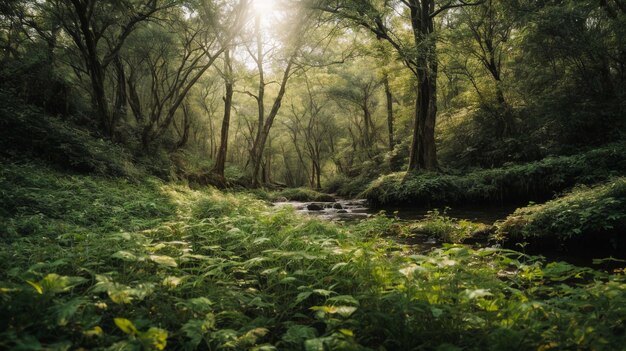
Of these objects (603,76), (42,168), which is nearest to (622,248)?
(603,76)

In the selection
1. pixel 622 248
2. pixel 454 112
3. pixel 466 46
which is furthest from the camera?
pixel 454 112

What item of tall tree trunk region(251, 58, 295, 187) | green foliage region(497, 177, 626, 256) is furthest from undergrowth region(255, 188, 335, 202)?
green foliage region(497, 177, 626, 256)

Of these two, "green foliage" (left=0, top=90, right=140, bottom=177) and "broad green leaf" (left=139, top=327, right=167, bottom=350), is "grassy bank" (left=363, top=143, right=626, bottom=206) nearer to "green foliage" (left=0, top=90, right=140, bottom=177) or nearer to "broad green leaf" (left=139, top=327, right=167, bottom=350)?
"green foliage" (left=0, top=90, right=140, bottom=177)

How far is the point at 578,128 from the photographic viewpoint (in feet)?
42.3

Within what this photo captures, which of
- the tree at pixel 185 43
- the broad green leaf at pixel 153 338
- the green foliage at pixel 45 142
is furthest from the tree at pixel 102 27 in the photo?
the broad green leaf at pixel 153 338

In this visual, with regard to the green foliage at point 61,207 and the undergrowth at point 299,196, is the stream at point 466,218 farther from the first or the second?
the green foliage at point 61,207

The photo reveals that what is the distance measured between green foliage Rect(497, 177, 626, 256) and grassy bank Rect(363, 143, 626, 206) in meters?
3.70

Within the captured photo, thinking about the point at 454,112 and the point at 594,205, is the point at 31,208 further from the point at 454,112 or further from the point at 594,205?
the point at 454,112

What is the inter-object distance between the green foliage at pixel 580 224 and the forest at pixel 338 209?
4 cm

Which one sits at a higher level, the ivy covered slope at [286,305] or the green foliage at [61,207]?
the green foliage at [61,207]

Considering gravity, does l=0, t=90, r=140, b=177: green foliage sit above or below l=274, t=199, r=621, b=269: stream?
above

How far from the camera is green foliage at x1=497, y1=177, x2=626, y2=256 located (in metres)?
5.27

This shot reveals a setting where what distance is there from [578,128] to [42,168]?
714 inches

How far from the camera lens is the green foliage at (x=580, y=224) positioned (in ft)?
17.3
